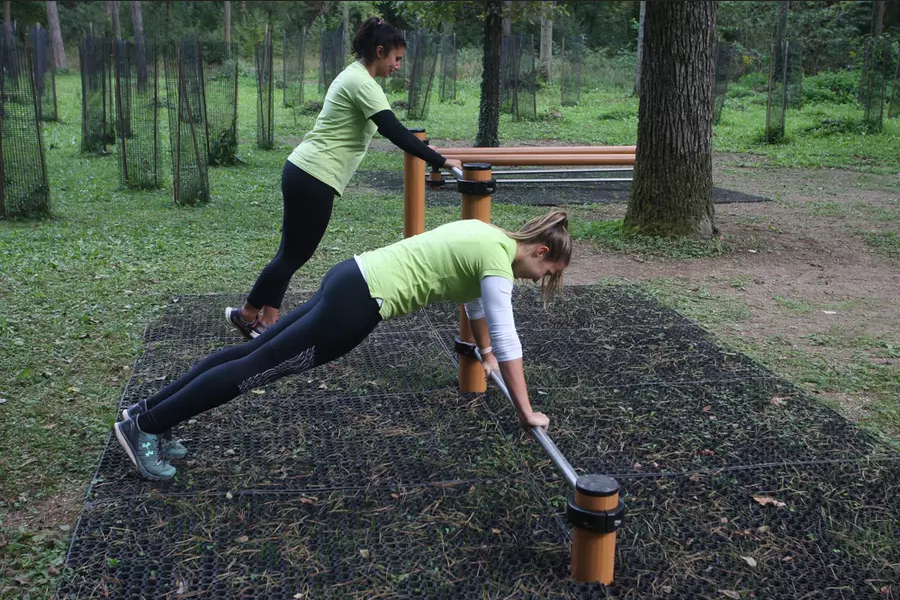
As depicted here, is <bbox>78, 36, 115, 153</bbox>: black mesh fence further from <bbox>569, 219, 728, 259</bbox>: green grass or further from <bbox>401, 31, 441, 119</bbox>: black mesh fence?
<bbox>569, 219, 728, 259</bbox>: green grass

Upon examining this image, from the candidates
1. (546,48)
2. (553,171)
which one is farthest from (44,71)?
(546,48)

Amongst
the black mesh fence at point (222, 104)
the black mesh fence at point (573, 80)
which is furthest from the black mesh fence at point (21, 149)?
the black mesh fence at point (573, 80)

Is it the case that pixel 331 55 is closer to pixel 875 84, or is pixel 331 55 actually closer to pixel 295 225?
pixel 875 84

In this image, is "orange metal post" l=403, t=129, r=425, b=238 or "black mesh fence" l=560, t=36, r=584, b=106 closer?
"orange metal post" l=403, t=129, r=425, b=238

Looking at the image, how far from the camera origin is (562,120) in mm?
19719

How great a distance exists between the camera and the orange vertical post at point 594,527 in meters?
2.34

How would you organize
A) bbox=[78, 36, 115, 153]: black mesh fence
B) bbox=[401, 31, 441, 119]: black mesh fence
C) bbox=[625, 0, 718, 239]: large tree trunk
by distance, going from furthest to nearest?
1. bbox=[401, 31, 441, 119]: black mesh fence
2. bbox=[78, 36, 115, 153]: black mesh fence
3. bbox=[625, 0, 718, 239]: large tree trunk

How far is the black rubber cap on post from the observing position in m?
2.32

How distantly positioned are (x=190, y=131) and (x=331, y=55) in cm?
1305

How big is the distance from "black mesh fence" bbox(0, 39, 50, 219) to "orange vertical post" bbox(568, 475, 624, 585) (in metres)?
7.29

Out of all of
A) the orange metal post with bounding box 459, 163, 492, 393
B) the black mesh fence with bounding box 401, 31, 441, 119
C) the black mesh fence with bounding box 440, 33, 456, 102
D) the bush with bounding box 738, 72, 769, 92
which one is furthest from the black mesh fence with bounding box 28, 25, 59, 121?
the bush with bounding box 738, 72, 769, 92

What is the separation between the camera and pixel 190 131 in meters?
9.21

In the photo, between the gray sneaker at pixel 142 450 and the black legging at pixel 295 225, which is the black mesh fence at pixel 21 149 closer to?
the black legging at pixel 295 225

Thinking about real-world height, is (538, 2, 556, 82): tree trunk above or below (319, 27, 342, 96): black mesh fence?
above
